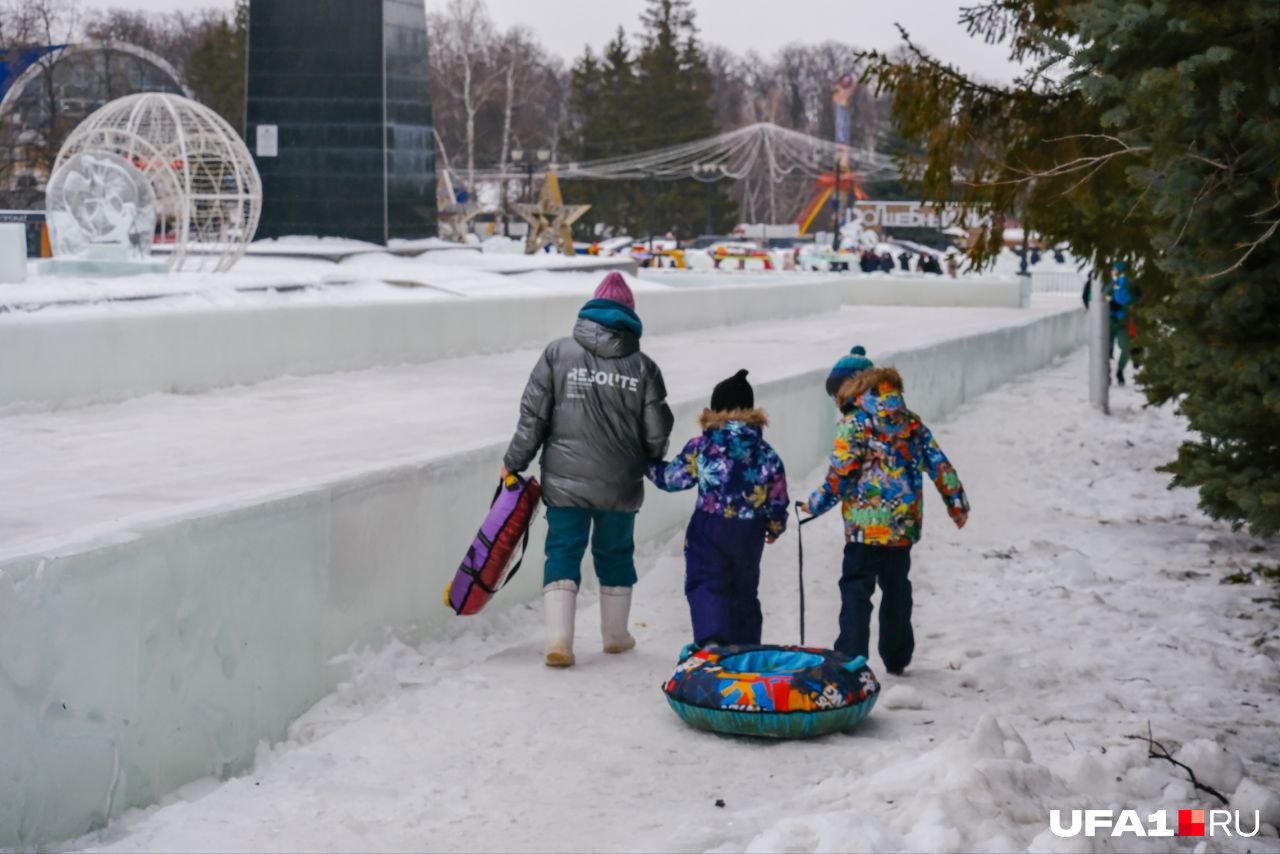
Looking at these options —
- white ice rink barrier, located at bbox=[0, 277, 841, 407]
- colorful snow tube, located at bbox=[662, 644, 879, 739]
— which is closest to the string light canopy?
white ice rink barrier, located at bbox=[0, 277, 841, 407]

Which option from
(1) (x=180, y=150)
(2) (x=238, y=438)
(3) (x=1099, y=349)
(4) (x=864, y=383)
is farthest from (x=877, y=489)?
(1) (x=180, y=150)

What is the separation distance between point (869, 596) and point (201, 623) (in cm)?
277

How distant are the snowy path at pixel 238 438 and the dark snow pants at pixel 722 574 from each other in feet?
4.80

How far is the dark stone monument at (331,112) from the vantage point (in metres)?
25.0

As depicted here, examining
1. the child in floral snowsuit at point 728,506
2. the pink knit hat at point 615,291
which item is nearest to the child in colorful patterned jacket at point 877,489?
the child in floral snowsuit at point 728,506

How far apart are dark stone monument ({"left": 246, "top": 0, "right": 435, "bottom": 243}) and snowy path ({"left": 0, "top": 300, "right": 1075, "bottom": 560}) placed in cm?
655

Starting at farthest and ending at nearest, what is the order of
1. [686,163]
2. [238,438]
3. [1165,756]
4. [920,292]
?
[686,163] < [920,292] < [238,438] < [1165,756]

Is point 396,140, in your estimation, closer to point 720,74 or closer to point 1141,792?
point 1141,792

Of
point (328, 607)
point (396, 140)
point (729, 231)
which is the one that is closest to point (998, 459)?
point (328, 607)

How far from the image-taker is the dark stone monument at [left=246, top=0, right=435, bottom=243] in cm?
2495

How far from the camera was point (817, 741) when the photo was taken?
6203 mm

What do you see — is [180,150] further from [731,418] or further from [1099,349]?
[731,418]

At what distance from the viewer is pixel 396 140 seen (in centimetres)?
2527

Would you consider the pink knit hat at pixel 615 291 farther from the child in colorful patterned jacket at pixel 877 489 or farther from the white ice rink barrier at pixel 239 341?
the white ice rink barrier at pixel 239 341
